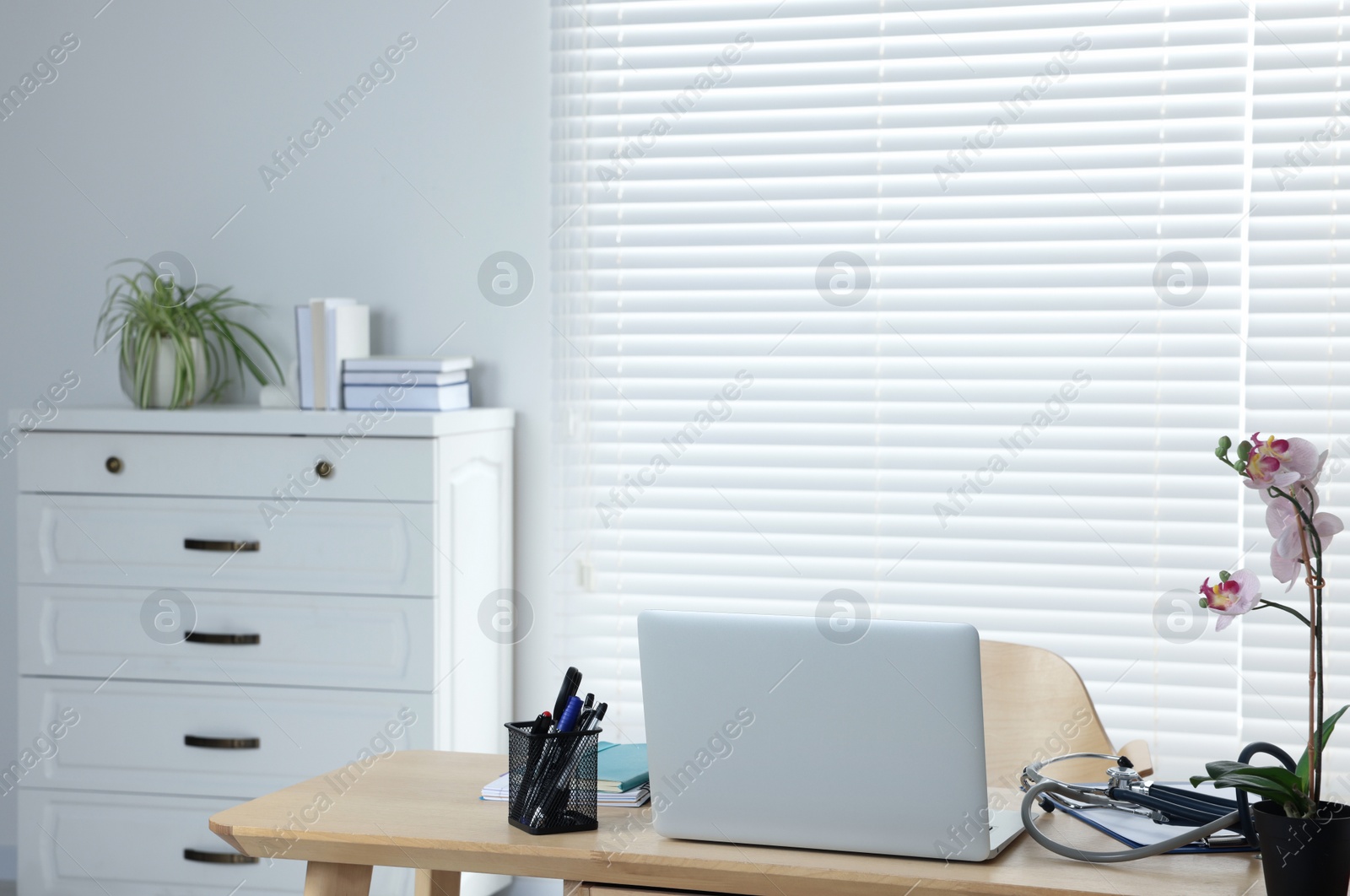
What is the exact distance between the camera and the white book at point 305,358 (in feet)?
10.2

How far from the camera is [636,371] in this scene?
323cm

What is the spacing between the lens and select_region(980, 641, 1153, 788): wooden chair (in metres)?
2.14

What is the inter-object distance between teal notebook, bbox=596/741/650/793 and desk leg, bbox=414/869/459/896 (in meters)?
0.26

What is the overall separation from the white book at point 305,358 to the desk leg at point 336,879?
1849mm

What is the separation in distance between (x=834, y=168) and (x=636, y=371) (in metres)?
0.72

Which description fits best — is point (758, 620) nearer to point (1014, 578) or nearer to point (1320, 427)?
point (1014, 578)

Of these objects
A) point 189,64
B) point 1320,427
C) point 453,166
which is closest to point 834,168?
point 453,166

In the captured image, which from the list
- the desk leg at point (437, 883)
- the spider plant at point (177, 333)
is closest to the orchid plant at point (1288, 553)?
the desk leg at point (437, 883)

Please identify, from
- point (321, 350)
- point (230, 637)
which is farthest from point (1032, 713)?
point (321, 350)

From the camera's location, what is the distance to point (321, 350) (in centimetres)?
308

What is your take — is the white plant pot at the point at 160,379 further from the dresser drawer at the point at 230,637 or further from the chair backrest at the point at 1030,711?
the chair backrest at the point at 1030,711

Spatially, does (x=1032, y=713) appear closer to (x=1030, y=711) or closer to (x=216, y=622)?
(x=1030, y=711)

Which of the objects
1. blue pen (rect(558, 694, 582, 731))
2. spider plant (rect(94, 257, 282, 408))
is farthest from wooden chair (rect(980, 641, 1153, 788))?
spider plant (rect(94, 257, 282, 408))

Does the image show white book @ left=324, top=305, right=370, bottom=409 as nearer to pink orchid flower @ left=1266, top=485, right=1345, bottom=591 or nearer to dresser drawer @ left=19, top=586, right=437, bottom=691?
dresser drawer @ left=19, top=586, right=437, bottom=691
